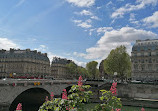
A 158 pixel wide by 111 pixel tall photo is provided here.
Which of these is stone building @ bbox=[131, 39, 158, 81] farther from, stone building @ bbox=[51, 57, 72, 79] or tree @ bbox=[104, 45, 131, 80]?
stone building @ bbox=[51, 57, 72, 79]

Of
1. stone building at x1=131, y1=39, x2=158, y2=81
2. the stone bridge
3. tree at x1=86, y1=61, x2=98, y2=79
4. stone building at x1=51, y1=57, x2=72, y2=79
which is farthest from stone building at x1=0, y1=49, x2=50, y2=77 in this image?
stone building at x1=131, y1=39, x2=158, y2=81

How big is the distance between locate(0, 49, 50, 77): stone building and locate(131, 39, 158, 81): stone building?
65.6m

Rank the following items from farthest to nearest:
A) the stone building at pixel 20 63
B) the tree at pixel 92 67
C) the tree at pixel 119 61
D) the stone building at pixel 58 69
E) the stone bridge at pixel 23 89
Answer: the stone building at pixel 58 69 → the tree at pixel 92 67 → the stone building at pixel 20 63 → the tree at pixel 119 61 → the stone bridge at pixel 23 89

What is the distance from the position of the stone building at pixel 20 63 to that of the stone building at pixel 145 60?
65.6 m

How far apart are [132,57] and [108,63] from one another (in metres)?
21.9

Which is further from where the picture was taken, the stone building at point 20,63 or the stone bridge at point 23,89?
the stone building at point 20,63

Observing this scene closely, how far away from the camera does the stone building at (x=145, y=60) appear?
272 feet

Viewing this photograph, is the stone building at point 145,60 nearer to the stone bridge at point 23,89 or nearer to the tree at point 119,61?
the tree at point 119,61

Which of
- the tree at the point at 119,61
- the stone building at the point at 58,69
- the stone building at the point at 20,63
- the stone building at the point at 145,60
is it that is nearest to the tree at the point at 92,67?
the stone building at the point at 58,69

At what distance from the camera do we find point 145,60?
85750mm

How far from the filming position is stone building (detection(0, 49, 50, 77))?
110m

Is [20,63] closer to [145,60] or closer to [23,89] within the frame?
[145,60]

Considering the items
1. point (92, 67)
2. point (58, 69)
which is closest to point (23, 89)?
point (92, 67)

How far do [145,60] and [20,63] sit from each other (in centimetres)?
7659
